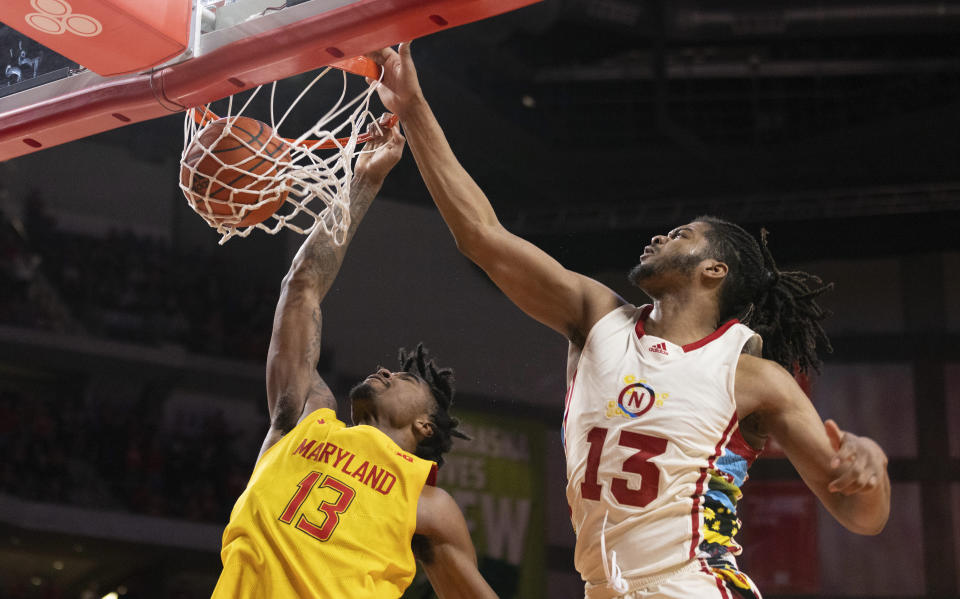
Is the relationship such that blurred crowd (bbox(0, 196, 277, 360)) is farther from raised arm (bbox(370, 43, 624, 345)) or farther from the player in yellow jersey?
raised arm (bbox(370, 43, 624, 345))

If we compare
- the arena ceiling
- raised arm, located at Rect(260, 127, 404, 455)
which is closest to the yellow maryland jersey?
raised arm, located at Rect(260, 127, 404, 455)

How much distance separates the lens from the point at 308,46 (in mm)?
2426

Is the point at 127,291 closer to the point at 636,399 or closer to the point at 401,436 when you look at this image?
the point at 401,436

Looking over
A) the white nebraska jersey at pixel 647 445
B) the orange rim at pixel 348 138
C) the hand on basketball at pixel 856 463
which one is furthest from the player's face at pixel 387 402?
the hand on basketball at pixel 856 463

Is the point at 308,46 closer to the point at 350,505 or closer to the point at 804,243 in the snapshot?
the point at 350,505

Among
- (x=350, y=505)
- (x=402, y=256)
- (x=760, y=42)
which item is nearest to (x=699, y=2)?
(x=760, y=42)

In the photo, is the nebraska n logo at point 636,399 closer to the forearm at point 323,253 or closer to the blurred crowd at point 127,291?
the forearm at point 323,253

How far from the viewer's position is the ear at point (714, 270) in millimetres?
2564

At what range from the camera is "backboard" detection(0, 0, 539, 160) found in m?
2.36

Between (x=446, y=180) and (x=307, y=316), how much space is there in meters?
0.90

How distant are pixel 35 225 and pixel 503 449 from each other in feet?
13.8

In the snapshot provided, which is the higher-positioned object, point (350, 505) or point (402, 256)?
point (402, 256)

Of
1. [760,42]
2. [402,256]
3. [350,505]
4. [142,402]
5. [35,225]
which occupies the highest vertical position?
[760,42]

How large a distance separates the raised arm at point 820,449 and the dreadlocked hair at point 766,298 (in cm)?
33
